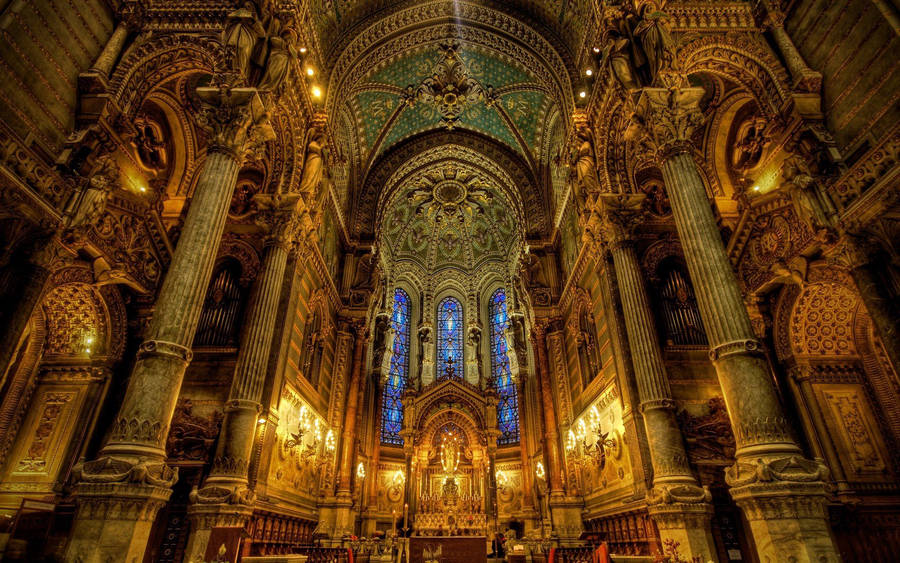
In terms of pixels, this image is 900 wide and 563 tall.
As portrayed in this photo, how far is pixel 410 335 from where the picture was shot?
31.2m

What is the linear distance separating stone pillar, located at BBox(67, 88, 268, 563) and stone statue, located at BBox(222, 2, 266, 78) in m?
0.99

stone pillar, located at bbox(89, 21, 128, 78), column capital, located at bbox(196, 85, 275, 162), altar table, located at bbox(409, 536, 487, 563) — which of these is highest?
stone pillar, located at bbox(89, 21, 128, 78)

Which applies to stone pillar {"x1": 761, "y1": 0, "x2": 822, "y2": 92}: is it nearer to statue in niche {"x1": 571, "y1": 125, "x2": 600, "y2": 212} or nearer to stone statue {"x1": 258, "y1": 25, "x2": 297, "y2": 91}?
statue in niche {"x1": 571, "y1": 125, "x2": 600, "y2": 212}

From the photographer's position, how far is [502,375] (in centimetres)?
2959

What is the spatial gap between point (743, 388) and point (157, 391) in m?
9.37

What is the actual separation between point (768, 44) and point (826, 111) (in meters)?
2.52

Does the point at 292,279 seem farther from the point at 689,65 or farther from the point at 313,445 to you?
the point at 689,65

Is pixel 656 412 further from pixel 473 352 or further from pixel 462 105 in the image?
pixel 473 352

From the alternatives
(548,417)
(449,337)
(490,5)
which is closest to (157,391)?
(548,417)

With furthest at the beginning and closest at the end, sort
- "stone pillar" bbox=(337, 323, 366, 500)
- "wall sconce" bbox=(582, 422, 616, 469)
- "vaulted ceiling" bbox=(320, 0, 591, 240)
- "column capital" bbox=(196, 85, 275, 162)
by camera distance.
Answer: "stone pillar" bbox=(337, 323, 366, 500) → "vaulted ceiling" bbox=(320, 0, 591, 240) → "wall sconce" bbox=(582, 422, 616, 469) → "column capital" bbox=(196, 85, 275, 162)

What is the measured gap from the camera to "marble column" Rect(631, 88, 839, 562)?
6090 mm

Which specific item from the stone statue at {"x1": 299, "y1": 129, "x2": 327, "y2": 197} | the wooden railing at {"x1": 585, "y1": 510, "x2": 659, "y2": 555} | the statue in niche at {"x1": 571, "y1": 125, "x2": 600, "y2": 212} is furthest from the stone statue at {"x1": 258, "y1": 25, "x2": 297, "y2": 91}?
the wooden railing at {"x1": 585, "y1": 510, "x2": 659, "y2": 555}

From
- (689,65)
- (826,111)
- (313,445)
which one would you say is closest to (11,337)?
(313,445)

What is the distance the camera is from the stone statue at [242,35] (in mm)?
10383
